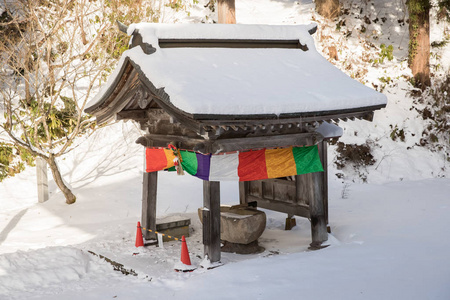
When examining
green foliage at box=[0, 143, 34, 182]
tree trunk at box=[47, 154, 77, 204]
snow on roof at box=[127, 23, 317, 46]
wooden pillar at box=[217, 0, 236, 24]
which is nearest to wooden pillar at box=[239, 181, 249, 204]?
snow on roof at box=[127, 23, 317, 46]

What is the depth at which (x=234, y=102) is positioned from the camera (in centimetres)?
714

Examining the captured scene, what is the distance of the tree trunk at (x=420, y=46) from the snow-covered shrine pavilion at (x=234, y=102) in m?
10.4

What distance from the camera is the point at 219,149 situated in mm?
7879

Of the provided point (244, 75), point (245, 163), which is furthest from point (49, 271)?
point (244, 75)

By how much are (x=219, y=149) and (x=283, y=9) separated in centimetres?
1844

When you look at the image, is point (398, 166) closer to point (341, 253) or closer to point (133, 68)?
point (341, 253)

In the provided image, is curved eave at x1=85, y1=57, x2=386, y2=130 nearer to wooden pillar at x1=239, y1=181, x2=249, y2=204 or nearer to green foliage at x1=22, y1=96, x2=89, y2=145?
wooden pillar at x1=239, y1=181, x2=249, y2=204

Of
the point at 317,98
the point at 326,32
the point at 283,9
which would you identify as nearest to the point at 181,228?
the point at 317,98

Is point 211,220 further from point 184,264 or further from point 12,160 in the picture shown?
point 12,160

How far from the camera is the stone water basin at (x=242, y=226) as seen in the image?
31.3ft

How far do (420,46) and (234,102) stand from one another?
1442cm

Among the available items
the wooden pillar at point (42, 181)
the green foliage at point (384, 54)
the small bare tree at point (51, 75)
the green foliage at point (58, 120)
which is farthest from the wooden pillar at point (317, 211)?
the green foliage at point (384, 54)

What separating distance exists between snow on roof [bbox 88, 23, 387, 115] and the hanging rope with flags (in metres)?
1.29

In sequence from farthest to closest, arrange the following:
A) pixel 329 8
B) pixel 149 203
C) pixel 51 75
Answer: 1. pixel 329 8
2. pixel 51 75
3. pixel 149 203
